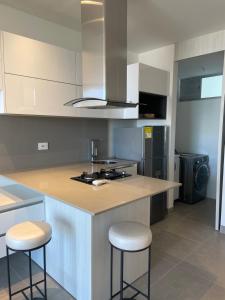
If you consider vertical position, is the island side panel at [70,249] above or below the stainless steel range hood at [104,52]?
below

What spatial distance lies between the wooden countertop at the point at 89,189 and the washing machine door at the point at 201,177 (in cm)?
215

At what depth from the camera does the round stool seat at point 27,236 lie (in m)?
1.48

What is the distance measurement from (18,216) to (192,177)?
2997 mm

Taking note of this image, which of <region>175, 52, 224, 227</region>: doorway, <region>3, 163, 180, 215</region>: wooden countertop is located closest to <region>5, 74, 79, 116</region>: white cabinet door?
<region>3, 163, 180, 215</region>: wooden countertop

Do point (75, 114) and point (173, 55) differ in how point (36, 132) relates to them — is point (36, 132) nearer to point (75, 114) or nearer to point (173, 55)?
point (75, 114)

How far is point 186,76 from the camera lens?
4.65 m

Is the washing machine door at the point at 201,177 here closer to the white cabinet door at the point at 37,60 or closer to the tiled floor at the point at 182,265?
the tiled floor at the point at 182,265

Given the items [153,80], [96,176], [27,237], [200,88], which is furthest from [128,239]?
[200,88]

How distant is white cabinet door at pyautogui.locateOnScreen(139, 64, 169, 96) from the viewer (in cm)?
299

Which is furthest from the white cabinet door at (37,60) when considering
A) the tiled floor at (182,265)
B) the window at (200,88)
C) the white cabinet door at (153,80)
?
the window at (200,88)

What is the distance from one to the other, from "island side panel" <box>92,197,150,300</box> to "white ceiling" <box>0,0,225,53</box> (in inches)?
79.4

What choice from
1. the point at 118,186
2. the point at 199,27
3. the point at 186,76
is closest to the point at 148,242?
the point at 118,186

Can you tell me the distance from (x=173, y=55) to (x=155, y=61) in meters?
0.34

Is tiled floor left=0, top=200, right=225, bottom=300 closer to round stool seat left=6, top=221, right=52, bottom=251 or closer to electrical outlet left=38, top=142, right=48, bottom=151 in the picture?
round stool seat left=6, top=221, right=52, bottom=251
